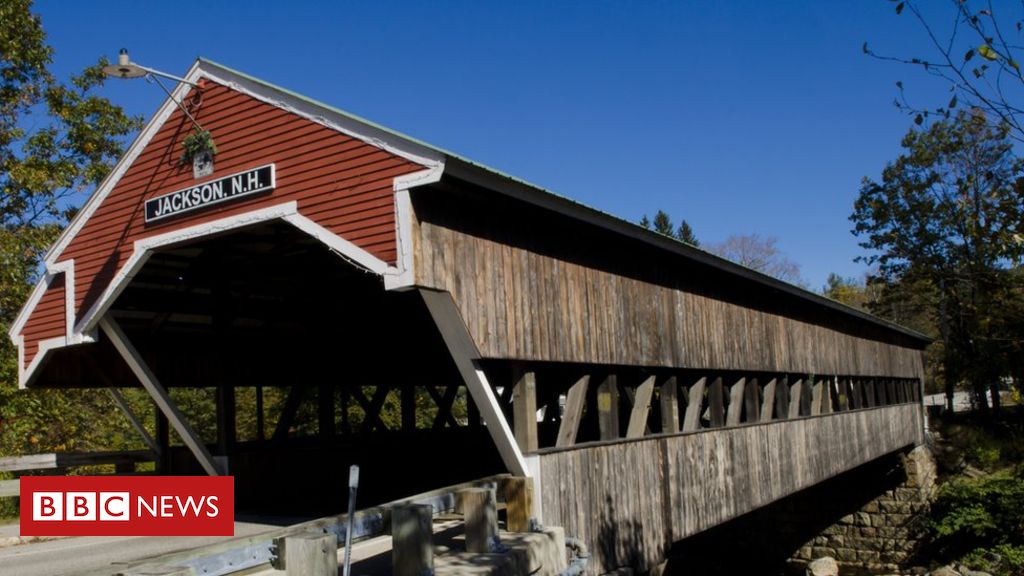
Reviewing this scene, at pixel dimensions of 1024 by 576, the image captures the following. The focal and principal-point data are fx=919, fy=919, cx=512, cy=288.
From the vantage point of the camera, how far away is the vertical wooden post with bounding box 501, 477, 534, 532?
870 centimetres

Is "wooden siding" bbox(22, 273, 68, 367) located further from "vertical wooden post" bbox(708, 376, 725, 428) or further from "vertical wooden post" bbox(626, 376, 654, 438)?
"vertical wooden post" bbox(708, 376, 725, 428)

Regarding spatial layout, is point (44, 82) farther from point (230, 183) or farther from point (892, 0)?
point (892, 0)

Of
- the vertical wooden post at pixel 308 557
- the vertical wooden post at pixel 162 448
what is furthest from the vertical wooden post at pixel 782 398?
the vertical wooden post at pixel 308 557

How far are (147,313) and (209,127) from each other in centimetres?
475

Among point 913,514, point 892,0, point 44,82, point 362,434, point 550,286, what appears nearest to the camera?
point 892,0

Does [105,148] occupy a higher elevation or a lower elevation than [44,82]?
lower

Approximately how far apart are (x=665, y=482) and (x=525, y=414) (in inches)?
129

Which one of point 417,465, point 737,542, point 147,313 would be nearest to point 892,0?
point 147,313

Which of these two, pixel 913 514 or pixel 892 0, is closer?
pixel 892 0

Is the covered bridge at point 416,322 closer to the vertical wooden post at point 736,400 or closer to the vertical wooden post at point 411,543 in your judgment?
the vertical wooden post at point 736,400

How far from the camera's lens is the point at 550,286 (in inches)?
387

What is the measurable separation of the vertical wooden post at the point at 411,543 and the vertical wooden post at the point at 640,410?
17.1 feet

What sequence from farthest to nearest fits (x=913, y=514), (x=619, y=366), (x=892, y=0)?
(x=913, y=514), (x=619, y=366), (x=892, y=0)

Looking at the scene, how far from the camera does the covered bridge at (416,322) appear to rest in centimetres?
873
